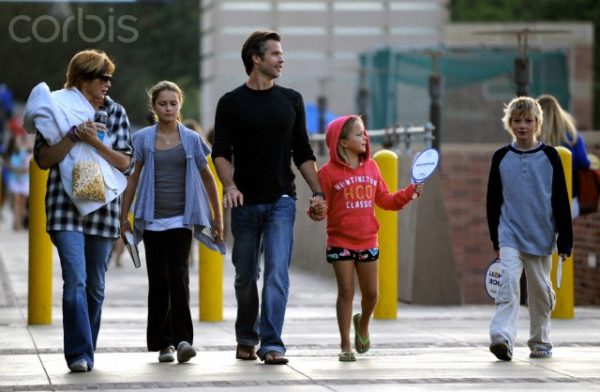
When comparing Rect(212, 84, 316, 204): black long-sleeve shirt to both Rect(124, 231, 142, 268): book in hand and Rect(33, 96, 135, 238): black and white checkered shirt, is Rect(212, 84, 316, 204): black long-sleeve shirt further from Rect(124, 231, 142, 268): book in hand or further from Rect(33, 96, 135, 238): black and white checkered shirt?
Rect(124, 231, 142, 268): book in hand

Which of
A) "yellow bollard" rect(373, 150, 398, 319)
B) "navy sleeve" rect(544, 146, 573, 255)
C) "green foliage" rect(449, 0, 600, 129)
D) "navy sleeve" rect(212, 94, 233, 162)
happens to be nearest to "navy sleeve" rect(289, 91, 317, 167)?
"navy sleeve" rect(212, 94, 233, 162)

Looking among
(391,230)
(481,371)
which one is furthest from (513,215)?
(391,230)

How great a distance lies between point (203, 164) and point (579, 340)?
3088 millimetres

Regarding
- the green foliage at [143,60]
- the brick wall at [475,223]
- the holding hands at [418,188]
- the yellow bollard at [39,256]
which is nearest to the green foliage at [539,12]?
the green foliage at [143,60]

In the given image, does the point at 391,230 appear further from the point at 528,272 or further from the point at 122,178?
the point at 122,178

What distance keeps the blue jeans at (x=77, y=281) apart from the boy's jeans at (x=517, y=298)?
2.36 m

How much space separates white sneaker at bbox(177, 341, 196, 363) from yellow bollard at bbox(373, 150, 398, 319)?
3456 mm

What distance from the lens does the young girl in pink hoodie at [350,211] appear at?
10211mm

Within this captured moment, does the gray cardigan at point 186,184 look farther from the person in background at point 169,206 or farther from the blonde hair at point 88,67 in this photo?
the blonde hair at point 88,67

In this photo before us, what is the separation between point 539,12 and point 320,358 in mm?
45772

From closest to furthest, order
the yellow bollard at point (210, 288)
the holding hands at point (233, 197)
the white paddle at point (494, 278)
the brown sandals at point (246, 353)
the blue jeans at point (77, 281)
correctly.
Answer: the blue jeans at point (77, 281) < the holding hands at point (233, 197) < the brown sandals at point (246, 353) < the white paddle at point (494, 278) < the yellow bollard at point (210, 288)

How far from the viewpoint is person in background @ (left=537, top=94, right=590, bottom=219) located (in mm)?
13211

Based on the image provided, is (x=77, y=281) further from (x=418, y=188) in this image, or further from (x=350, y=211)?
(x=418, y=188)

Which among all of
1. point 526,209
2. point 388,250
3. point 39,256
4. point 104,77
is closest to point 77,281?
point 104,77
